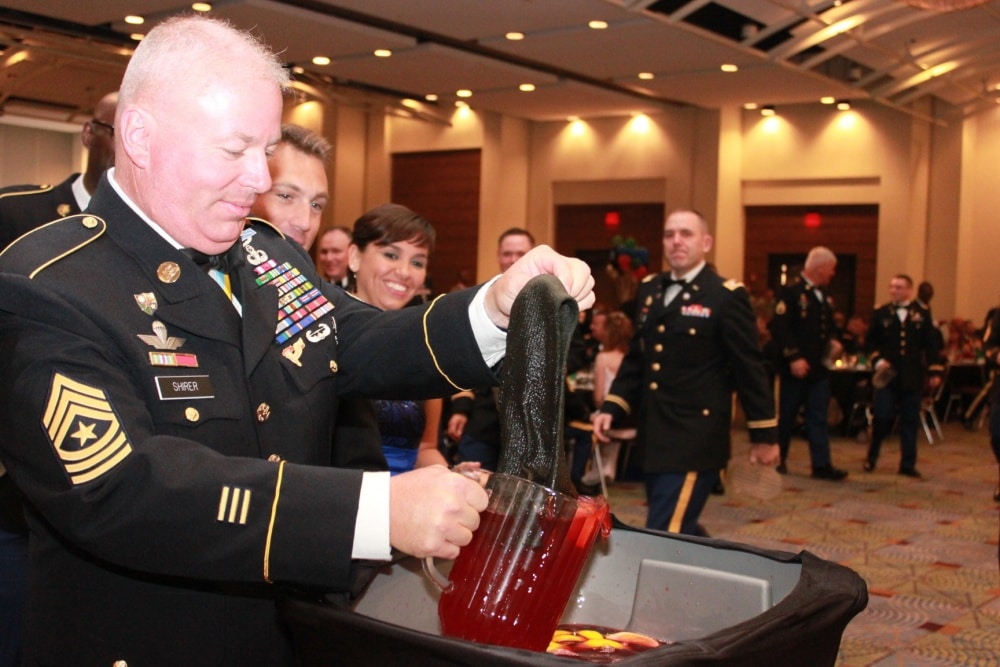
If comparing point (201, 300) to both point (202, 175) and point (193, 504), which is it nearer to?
point (202, 175)

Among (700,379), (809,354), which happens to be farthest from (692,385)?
(809,354)

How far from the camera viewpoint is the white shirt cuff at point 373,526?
3.61 feet

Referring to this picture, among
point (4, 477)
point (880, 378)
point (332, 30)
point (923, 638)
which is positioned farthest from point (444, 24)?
point (4, 477)

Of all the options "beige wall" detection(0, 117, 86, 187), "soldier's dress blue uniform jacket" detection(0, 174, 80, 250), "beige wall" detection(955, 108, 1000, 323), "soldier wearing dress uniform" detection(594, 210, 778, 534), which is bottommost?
"soldier wearing dress uniform" detection(594, 210, 778, 534)

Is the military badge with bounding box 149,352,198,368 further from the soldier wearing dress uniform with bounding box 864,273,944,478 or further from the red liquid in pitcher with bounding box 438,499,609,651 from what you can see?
the soldier wearing dress uniform with bounding box 864,273,944,478

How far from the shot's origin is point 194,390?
1254 mm

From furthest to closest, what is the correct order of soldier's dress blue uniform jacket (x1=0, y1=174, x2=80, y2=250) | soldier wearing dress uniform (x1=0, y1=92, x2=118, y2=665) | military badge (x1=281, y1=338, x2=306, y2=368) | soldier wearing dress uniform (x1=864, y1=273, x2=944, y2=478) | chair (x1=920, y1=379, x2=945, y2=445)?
chair (x1=920, y1=379, x2=945, y2=445) → soldier wearing dress uniform (x1=864, y1=273, x2=944, y2=478) → soldier's dress blue uniform jacket (x1=0, y1=174, x2=80, y2=250) → soldier wearing dress uniform (x1=0, y1=92, x2=118, y2=665) → military badge (x1=281, y1=338, x2=306, y2=368)

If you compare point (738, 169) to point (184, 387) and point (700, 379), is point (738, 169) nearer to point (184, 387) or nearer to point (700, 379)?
point (700, 379)

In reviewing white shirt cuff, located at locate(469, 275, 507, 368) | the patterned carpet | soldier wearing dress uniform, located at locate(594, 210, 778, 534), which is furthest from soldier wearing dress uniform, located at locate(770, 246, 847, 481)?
white shirt cuff, located at locate(469, 275, 507, 368)

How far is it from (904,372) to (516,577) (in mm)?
7870

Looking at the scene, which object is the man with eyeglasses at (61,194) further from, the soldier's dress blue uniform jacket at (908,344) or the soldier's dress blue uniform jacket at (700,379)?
the soldier's dress blue uniform jacket at (908,344)

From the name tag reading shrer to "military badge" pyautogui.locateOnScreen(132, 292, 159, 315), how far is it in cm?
9

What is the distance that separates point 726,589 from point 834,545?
4.64 metres

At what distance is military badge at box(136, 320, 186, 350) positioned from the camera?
1233 mm
